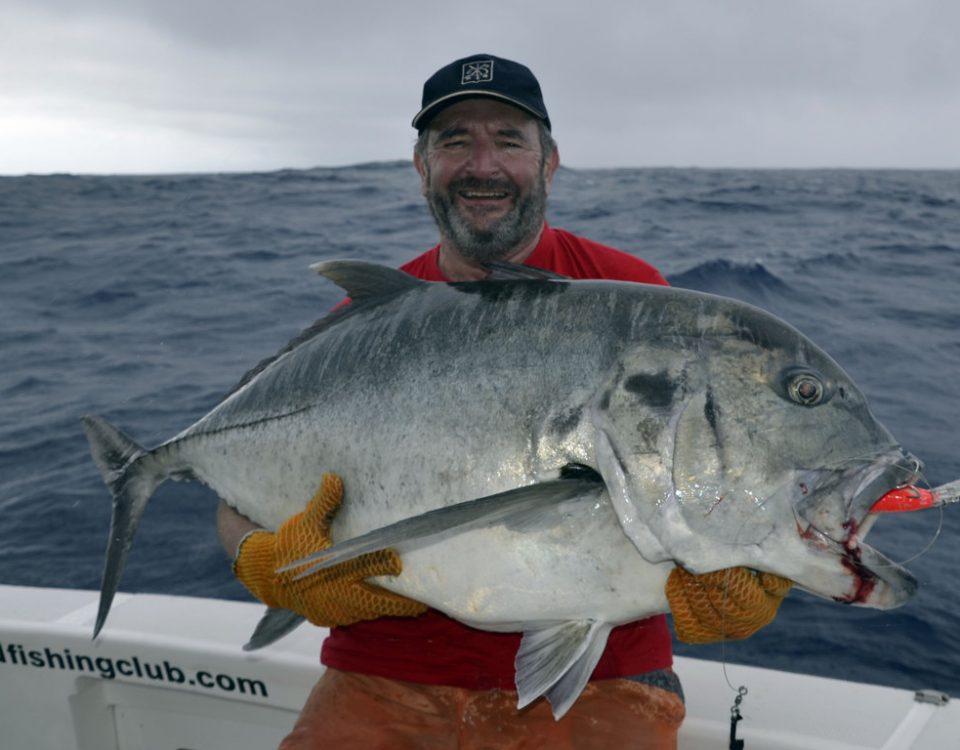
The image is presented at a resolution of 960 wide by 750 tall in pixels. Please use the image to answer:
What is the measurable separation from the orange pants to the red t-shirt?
43 mm

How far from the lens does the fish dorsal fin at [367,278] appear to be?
8.57ft

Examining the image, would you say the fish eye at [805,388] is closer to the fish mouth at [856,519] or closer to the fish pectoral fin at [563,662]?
the fish mouth at [856,519]

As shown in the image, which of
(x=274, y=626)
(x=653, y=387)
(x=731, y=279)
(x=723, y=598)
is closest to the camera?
(x=653, y=387)

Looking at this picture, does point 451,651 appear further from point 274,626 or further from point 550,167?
point 550,167

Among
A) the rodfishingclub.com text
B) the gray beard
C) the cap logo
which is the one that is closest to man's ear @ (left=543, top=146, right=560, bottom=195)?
the gray beard

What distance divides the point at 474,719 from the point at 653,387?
143 centimetres

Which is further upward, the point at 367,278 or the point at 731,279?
the point at 367,278

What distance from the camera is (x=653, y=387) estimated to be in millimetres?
2018

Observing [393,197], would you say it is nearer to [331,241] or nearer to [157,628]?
[331,241]

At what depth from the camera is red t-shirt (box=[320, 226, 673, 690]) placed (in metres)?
2.88

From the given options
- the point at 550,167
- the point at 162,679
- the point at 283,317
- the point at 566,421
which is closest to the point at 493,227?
the point at 550,167

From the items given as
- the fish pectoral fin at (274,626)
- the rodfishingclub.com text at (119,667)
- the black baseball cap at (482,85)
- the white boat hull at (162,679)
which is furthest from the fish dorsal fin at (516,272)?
the rodfishingclub.com text at (119,667)

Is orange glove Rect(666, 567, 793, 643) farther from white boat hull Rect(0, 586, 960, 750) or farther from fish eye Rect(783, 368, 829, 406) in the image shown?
white boat hull Rect(0, 586, 960, 750)

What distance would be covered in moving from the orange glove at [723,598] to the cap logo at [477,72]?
6.78 ft
